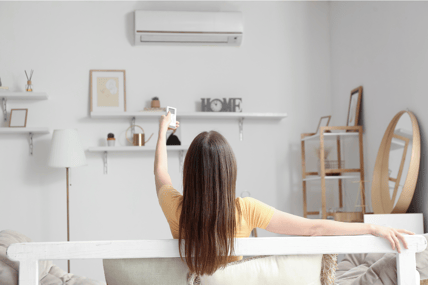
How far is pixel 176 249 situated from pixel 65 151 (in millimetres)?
2445

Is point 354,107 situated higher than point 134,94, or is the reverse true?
point 134,94

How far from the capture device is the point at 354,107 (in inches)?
131

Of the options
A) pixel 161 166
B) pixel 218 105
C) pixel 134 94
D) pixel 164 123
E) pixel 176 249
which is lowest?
pixel 176 249

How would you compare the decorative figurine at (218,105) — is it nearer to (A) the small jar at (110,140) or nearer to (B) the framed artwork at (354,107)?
(A) the small jar at (110,140)

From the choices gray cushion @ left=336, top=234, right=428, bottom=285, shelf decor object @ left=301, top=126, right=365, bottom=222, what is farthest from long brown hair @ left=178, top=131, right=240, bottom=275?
shelf decor object @ left=301, top=126, right=365, bottom=222

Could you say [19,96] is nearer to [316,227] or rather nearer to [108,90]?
[108,90]

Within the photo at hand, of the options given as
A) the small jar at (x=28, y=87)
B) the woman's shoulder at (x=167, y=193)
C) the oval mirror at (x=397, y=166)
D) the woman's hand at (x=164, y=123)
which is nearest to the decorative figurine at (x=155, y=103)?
the small jar at (x=28, y=87)

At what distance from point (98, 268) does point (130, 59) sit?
191cm

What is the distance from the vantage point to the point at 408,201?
2.38 m

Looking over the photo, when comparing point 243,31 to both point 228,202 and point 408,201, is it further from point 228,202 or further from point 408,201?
point 228,202

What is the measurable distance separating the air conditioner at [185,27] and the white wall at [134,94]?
0.41ft

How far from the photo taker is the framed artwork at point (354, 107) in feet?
10.6

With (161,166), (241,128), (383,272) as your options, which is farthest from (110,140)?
(383,272)

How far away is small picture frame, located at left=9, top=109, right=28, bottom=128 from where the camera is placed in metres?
3.44
